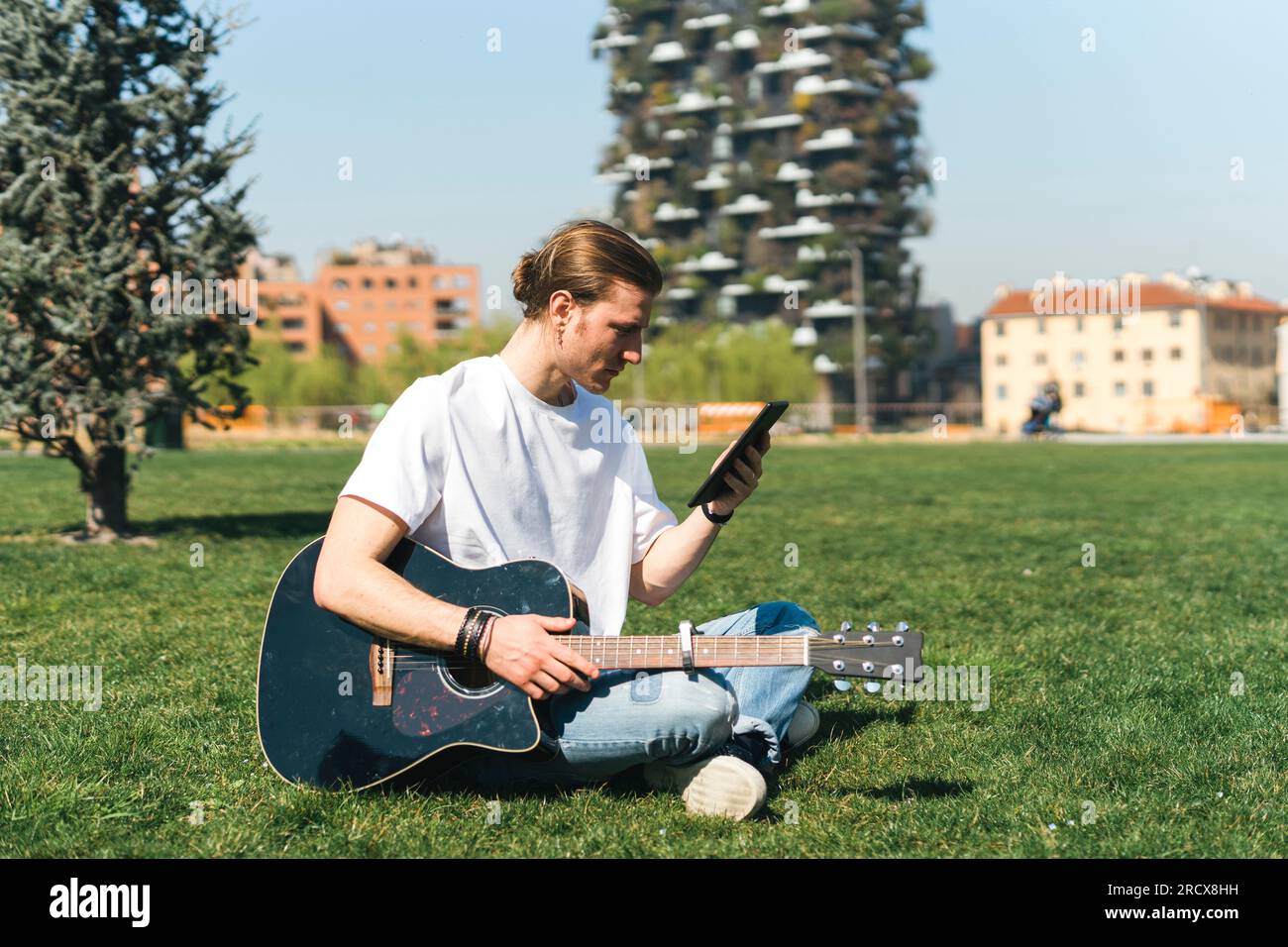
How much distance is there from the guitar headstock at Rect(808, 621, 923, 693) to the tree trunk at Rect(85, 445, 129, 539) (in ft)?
35.8

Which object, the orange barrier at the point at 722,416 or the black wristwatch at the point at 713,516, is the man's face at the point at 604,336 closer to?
the black wristwatch at the point at 713,516

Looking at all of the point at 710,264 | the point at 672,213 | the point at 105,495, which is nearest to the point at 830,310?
the point at 710,264

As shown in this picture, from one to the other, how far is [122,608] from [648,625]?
11.2 ft

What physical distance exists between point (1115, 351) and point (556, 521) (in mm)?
99230

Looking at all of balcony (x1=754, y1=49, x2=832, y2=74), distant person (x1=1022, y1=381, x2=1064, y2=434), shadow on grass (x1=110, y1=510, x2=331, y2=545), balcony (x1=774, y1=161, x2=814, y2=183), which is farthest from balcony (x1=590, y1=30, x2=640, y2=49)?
shadow on grass (x1=110, y1=510, x2=331, y2=545)

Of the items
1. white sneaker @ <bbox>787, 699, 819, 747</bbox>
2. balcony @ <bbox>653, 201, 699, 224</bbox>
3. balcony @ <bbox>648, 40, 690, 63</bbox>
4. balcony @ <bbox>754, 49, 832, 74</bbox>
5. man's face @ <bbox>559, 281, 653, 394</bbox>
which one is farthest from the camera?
balcony @ <bbox>648, 40, 690, 63</bbox>

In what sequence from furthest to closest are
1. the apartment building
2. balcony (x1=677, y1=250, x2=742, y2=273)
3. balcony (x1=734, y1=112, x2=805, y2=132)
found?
the apartment building, balcony (x1=677, y1=250, x2=742, y2=273), balcony (x1=734, y1=112, x2=805, y2=132)

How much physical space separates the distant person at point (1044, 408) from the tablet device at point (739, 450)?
44338 mm

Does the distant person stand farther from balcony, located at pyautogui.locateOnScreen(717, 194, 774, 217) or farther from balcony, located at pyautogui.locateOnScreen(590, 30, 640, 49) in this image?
balcony, located at pyautogui.locateOnScreen(590, 30, 640, 49)

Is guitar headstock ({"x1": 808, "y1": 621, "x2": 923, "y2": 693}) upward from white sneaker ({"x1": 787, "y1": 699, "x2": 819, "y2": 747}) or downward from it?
upward

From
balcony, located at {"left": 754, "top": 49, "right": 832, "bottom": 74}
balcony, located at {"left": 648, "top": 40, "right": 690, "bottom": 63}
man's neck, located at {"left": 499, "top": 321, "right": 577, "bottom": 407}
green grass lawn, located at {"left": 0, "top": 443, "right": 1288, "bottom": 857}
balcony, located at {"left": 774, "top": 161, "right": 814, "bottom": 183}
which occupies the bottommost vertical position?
green grass lawn, located at {"left": 0, "top": 443, "right": 1288, "bottom": 857}

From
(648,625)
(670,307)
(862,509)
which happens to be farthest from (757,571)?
(670,307)

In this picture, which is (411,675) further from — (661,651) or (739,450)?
(739,450)

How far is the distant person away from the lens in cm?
4750
